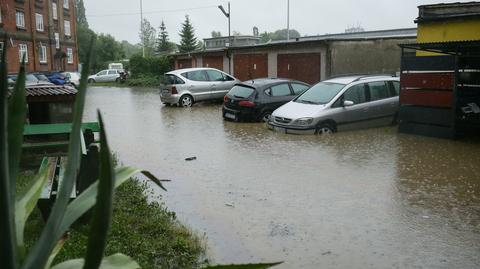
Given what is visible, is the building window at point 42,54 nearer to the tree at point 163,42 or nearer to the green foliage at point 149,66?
the green foliage at point 149,66

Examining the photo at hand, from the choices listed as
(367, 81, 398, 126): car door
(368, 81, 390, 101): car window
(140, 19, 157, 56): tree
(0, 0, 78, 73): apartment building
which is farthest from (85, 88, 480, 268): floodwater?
(140, 19, 157, 56): tree

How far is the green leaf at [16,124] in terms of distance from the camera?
6.72 feet

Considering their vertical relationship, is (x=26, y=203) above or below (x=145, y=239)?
above

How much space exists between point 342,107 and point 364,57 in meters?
9.48

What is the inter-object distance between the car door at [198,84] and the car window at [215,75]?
236 mm

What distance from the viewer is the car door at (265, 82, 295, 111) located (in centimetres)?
1661

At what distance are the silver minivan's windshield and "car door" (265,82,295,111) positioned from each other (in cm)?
171

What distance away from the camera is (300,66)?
24.1 metres

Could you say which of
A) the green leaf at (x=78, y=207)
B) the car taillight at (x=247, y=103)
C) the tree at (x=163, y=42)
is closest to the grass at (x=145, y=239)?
the green leaf at (x=78, y=207)

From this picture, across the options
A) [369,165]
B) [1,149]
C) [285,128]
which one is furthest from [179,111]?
[1,149]

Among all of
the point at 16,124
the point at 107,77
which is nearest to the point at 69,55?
the point at 107,77

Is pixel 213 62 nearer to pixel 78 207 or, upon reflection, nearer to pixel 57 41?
pixel 57 41

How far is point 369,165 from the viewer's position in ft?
33.4

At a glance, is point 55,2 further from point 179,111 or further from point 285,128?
point 285,128
